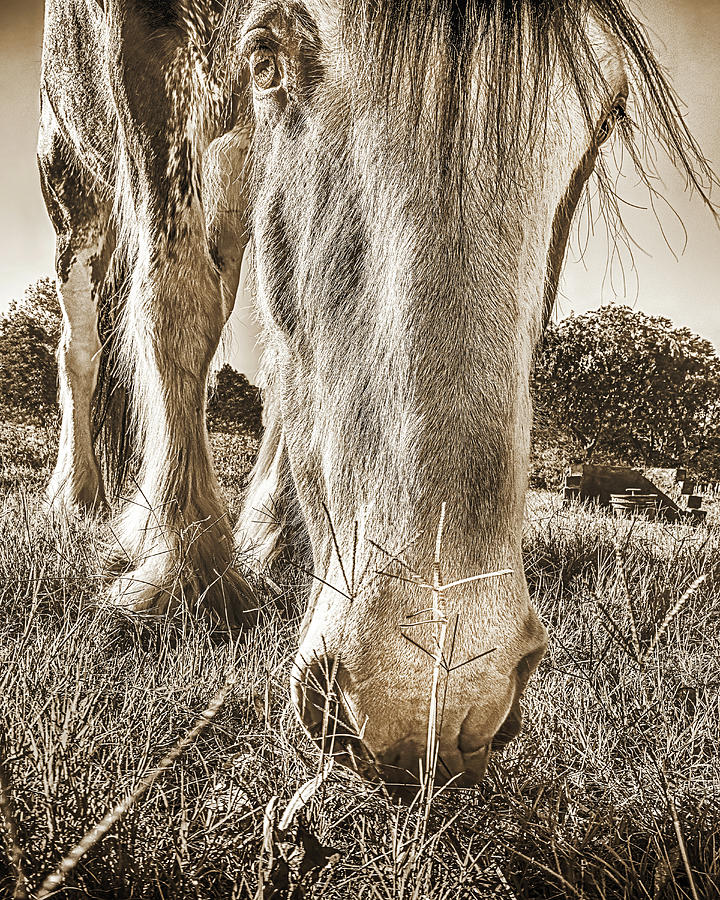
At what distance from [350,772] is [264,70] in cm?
87

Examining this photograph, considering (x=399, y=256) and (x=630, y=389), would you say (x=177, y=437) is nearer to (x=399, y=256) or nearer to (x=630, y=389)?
(x=399, y=256)

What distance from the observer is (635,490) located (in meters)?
1.16

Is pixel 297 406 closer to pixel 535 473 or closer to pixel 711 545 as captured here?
pixel 535 473

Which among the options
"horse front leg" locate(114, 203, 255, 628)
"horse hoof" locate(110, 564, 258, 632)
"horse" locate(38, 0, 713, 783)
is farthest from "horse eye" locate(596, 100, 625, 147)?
"horse hoof" locate(110, 564, 258, 632)

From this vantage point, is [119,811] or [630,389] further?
[630,389]

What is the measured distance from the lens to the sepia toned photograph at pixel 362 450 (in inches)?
28.1

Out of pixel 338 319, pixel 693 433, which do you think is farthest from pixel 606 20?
pixel 693 433

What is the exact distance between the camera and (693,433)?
114cm

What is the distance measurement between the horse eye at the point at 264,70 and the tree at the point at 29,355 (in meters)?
0.67

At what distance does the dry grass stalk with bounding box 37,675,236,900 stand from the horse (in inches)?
6.4

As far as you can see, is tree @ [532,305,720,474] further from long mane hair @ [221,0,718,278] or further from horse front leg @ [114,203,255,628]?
horse front leg @ [114,203,255,628]

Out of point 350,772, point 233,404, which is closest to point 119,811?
point 350,772

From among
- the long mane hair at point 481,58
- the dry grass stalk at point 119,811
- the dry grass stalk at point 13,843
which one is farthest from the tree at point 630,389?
the dry grass stalk at point 13,843

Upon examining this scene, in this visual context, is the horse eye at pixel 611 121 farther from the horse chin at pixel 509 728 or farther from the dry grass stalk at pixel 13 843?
the dry grass stalk at pixel 13 843
